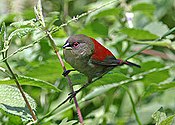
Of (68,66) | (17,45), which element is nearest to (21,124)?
(68,66)

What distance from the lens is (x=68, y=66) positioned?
4.75 feet

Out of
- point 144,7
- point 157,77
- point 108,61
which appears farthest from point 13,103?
point 144,7

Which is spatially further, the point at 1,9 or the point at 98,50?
the point at 1,9

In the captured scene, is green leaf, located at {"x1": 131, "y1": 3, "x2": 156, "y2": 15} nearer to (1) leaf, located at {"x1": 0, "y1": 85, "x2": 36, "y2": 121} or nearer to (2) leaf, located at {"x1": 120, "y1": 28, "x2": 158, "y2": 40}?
(2) leaf, located at {"x1": 120, "y1": 28, "x2": 158, "y2": 40}

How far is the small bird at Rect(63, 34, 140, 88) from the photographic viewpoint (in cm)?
142

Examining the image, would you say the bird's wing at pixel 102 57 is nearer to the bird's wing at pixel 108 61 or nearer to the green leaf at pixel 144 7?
the bird's wing at pixel 108 61

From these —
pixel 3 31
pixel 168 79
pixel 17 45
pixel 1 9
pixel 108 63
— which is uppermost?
pixel 1 9

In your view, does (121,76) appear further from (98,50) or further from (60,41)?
(60,41)

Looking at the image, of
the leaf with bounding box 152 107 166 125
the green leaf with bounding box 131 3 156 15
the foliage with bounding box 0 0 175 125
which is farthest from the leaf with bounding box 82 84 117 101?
the green leaf with bounding box 131 3 156 15

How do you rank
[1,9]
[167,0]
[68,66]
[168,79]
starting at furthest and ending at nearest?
[167,0]
[1,9]
[168,79]
[68,66]

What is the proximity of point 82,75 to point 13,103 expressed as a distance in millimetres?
327

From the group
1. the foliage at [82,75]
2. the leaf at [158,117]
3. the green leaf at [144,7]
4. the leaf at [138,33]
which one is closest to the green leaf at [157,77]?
the foliage at [82,75]

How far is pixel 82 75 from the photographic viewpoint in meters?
1.42

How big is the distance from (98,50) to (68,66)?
0.12 meters
